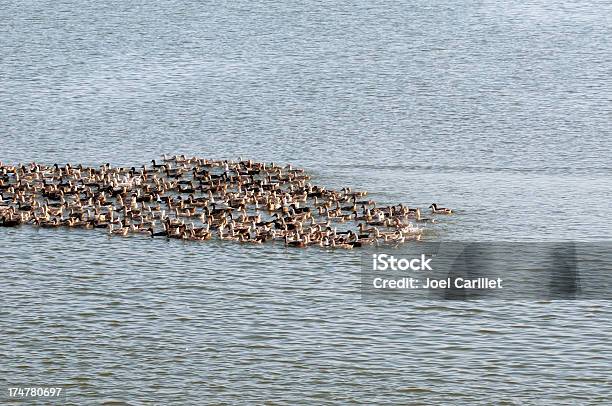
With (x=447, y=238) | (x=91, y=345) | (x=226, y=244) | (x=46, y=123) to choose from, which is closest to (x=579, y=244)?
(x=447, y=238)

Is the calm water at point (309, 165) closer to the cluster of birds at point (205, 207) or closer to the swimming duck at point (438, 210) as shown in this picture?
the swimming duck at point (438, 210)

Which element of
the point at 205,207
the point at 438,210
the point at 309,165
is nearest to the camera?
the point at 205,207

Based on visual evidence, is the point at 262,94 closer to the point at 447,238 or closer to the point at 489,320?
the point at 447,238

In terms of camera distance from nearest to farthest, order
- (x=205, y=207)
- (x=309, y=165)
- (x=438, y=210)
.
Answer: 1. (x=205, y=207)
2. (x=438, y=210)
3. (x=309, y=165)

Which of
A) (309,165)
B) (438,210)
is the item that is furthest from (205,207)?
(309,165)

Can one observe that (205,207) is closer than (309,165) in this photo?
Yes

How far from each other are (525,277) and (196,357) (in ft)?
58.3

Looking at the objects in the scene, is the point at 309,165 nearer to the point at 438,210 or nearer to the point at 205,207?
the point at 438,210

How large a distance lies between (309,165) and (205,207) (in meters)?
19.0

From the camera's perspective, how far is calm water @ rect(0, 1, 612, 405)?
151 feet

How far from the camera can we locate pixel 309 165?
85.9 m

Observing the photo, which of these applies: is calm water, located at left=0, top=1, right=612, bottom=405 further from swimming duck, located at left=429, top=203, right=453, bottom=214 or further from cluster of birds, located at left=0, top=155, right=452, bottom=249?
cluster of birds, located at left=0, top=155, right=452, bottom=249

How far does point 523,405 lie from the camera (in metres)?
42.6

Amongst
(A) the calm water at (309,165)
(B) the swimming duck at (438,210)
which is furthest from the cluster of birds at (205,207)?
(A) the calm water at (309,165)
